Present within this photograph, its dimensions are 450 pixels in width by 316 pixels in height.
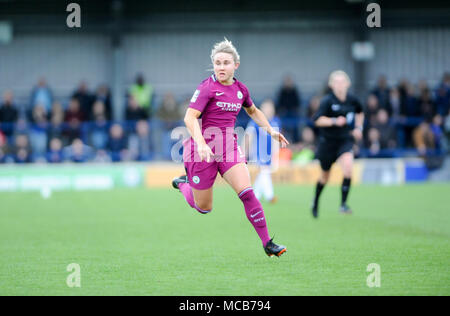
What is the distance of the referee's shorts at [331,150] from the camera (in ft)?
41.1

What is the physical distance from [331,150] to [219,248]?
163 inches

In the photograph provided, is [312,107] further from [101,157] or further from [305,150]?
[101,157]

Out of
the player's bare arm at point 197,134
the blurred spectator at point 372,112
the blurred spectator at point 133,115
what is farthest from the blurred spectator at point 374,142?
the player's bare arm at point 197,134

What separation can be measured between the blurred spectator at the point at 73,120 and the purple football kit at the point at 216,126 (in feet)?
51.7

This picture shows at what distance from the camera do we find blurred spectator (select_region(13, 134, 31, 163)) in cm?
2211

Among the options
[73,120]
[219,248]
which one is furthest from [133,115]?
[219,248]

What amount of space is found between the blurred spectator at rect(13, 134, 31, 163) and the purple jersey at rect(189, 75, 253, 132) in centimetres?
1530

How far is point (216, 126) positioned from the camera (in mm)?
7895

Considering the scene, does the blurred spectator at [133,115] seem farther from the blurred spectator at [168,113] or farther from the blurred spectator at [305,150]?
the blurred spectator at [305,150]

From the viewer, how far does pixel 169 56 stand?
2747cm

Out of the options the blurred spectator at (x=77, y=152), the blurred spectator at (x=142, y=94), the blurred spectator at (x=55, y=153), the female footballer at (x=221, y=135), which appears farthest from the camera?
the blurred spectator at (x=142, y=94)

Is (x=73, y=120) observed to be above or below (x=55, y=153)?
above

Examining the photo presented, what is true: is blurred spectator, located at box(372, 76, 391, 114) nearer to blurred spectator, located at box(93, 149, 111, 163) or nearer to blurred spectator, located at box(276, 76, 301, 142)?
blurred spectator, located at box(276, 76, 301, 142)

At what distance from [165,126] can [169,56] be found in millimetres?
4721
